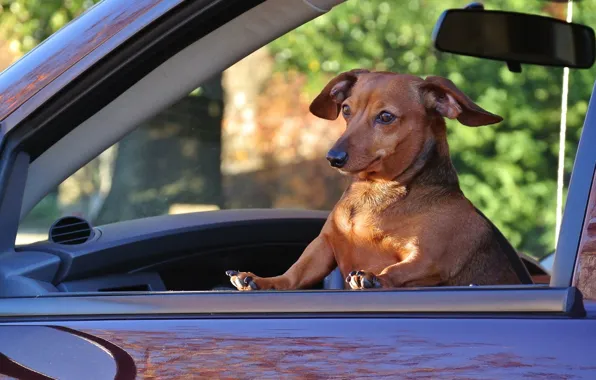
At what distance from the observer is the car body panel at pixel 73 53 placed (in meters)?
2.07

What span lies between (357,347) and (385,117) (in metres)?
1.06

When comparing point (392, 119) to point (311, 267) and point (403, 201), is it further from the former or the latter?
point (311, 267)

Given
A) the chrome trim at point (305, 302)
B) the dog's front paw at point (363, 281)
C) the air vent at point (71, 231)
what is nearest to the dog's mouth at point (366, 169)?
the dog's front paw at point (363, 281)

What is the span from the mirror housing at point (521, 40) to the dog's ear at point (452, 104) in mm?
823

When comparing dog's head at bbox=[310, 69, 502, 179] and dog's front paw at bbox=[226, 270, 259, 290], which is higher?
dog's head at bbox=[310, 69, 502, 179]

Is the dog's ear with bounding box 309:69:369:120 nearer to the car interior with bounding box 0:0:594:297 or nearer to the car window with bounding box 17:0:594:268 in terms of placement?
the car interior with bounding box 0:0:594:297

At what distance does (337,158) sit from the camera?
2543mm

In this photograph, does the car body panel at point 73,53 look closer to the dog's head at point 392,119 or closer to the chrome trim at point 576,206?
the dog's head at point 392,119

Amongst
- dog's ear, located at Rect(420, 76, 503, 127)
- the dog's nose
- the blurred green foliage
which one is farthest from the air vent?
the blurred green foliage

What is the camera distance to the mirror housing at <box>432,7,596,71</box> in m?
3.50

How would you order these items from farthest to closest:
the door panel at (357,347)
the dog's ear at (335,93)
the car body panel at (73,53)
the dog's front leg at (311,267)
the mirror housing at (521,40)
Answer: the mirror housing at (521,40) < the dog's ear at (335,93) < the dog's front leg at (311,267) < the car body panel at (73,53) < the door panel at (357,347)

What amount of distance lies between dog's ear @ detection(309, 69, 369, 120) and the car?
0.31 metres

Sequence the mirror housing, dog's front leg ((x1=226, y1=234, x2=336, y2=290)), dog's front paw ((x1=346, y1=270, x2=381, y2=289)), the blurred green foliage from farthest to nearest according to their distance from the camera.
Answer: the blurred green foliage → the mirror housing → dog's front leg ((x1=226, y1=234, x2=336, y2=290)) → dog's front paw ((x1=346, y1=270, x2=381, y2=289))

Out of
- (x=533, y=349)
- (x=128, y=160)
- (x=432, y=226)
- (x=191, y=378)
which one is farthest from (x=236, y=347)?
(x=128, y=160)
